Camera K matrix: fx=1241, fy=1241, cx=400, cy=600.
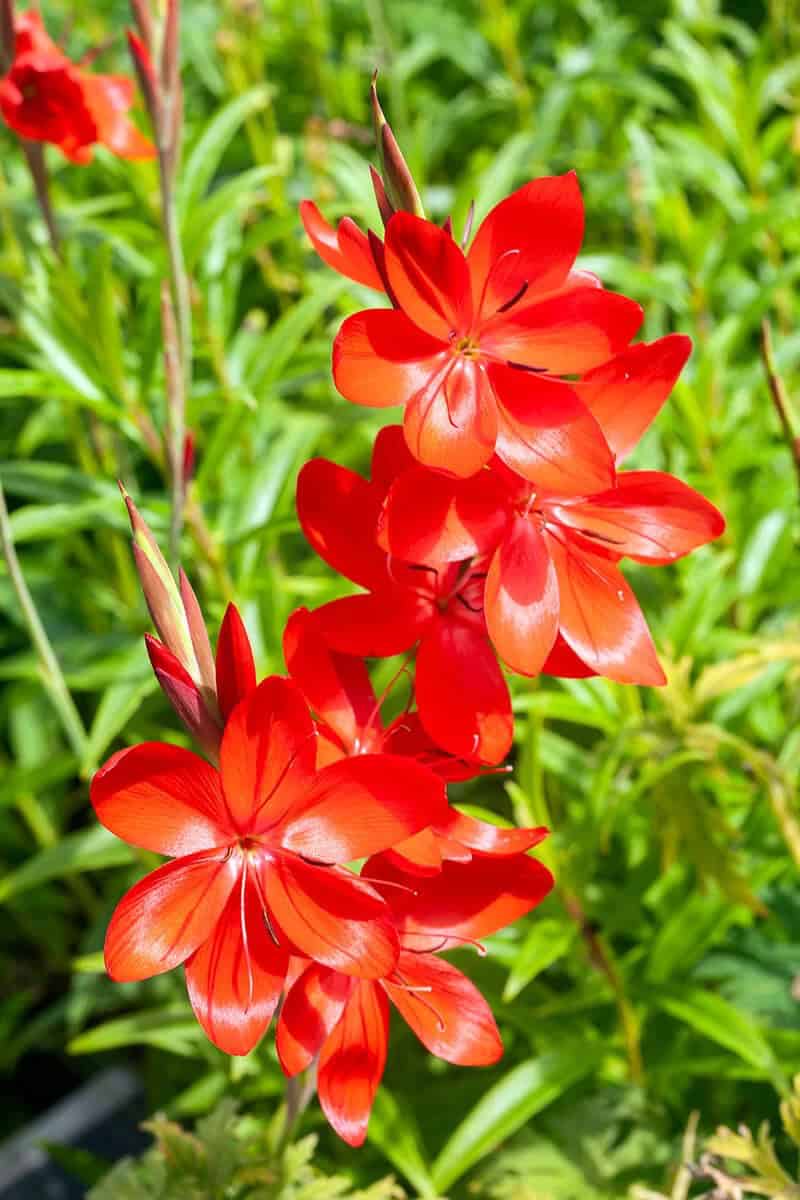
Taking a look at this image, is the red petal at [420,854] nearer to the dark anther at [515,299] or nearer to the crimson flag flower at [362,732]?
the crimson flag flower at [362,732]

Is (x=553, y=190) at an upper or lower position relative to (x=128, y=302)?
upper

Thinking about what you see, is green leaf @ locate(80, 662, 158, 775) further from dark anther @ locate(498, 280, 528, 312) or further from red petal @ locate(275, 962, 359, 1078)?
dark anther @ locate(498, 280, 528, 312)

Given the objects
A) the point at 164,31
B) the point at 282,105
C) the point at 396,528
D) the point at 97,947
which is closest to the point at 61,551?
the point at 97,947

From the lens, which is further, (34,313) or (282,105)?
(282,105)

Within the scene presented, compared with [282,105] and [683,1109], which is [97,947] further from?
[282,105]

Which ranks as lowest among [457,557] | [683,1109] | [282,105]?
[683,1109]

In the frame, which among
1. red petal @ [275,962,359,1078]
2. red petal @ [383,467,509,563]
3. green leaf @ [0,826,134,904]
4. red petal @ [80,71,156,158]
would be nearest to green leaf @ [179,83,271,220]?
red petal @ [80,71,156,158]

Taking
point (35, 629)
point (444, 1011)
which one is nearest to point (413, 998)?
point (444, 1011)
